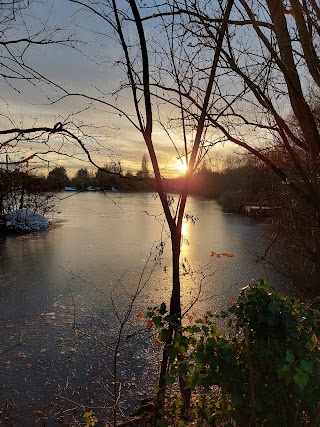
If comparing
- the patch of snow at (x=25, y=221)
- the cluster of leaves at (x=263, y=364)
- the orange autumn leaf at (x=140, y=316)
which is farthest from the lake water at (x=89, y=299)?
the patch of snow at (x=25, y=221)

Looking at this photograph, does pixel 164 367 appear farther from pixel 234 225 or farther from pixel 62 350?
pixel 234 225

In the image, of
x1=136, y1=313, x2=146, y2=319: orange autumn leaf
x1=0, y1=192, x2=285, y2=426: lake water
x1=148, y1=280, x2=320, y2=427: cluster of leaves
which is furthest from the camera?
x1=136, y1=313, x2=146, y2=319: orange autumn leaf

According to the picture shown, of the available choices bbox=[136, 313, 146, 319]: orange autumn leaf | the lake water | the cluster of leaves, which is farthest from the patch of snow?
the cluster of leaves

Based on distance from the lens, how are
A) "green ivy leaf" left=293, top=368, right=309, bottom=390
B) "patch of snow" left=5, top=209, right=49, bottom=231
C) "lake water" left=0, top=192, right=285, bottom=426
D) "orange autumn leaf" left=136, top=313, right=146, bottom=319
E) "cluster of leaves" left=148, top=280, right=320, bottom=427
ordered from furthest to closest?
"patch of snow" left=5, top=209, right=49, bottom=231
"orange autumn leaf" left=136, top=313, right=146, bottom=319
"lake water" left=0, top=192, right=285, bottom=426
"cluster of leaves" left=148, top=280, right=320, bottom=427
"green ivy leaf" left=293, top=368, right=309, bottom=390

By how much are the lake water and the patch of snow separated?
1541mm

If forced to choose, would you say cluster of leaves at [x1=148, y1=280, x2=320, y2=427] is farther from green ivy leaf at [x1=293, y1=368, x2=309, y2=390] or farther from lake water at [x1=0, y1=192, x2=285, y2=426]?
lake water at [x1=0, y1=192, x2=285, y2=426]

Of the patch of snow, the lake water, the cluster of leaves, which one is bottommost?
the lake water

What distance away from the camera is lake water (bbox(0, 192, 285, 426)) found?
3729 millimetres

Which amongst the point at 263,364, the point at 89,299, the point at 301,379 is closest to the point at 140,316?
the point at 89,299

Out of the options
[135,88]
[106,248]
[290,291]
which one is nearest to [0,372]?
[135,88]

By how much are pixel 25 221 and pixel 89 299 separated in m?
10.1

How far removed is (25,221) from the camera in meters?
15.5

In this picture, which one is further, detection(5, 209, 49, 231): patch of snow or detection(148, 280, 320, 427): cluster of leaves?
detection(5, 209, 49, 231): patch of snow

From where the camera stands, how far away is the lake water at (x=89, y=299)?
3.73m
